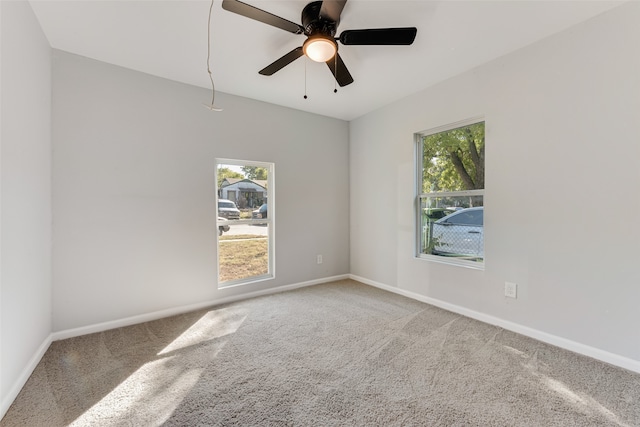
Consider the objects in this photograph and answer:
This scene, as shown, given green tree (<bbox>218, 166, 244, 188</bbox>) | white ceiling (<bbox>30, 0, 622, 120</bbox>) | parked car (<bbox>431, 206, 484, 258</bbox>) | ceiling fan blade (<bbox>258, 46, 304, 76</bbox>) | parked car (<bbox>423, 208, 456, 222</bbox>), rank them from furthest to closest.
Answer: green tree (<bbox>218, 166, 244, 188</bbox>)
parked car (<bbox>423, 208, 456, 222</bbox>)
parked car (<bbox>431, 206, 484, 258</bbox>)
ceiling fan blade (<bbox>258, 46, 304, 76</bbox>)
white ceiling (<bbox>30, 0, 622, 120</bbox>)

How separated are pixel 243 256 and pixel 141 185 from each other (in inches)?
54.1

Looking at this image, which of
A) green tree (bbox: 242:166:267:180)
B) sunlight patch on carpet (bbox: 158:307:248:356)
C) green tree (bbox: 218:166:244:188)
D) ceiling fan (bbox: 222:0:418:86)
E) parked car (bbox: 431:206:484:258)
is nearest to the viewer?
ceiling fan (bbox: 222:0:418:86)

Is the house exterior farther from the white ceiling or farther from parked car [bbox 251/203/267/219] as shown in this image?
the white ceiling

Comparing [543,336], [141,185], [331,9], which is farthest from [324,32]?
[543,336]

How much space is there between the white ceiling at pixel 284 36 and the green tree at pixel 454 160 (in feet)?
2.03

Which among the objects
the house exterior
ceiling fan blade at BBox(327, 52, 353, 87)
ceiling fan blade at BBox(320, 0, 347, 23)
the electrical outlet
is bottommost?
the electrical outlet

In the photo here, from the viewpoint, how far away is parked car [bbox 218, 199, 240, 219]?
3.30m

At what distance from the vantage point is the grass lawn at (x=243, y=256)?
332cm

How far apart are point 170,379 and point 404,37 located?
2.73 m

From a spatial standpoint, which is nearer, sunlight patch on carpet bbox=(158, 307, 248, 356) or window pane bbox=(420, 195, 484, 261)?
sunlight patch on carpet bbox=(158, 307, 248, 356)

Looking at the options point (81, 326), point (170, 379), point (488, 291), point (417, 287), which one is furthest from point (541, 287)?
point (81, 326)

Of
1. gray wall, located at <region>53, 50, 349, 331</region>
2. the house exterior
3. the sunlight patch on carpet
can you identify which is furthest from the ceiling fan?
the sunlight patch on carpet

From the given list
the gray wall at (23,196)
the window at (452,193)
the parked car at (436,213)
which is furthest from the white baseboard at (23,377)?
the parked car at (436,213)

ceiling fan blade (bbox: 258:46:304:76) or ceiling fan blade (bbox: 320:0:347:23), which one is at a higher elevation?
ceiling fan blade (bbox: 320:0:347:23)
